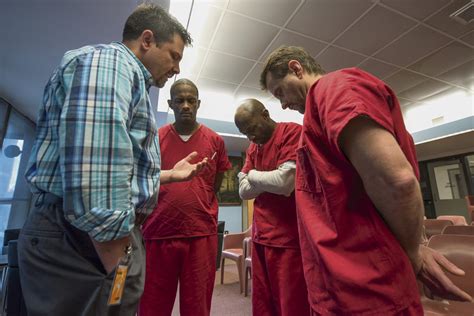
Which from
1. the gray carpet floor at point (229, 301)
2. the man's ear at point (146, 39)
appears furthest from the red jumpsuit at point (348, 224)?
the gray carpet floor at point (229, 301)

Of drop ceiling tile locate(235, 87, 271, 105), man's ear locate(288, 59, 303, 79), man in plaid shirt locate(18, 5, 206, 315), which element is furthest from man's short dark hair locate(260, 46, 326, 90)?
drop ceiling tile locate(235, 87, 271, 105)

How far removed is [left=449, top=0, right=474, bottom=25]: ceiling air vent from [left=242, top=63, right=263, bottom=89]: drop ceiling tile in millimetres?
2109

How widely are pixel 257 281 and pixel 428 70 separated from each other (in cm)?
412

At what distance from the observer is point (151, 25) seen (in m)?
0.82

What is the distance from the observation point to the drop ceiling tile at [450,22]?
2422 millimetres

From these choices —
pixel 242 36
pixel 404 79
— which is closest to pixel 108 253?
pixel 242 36

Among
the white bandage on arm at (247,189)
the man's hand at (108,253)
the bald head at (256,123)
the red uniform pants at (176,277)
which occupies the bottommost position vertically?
the red uniform pants at (176,277)

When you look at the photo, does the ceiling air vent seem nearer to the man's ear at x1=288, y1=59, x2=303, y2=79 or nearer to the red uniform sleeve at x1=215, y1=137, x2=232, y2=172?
the man's ear at x1=288, y1=59, x2=303, y2=79

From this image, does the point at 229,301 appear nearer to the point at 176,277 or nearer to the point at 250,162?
the point at 176,277

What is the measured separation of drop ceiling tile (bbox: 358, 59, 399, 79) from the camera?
3330mm

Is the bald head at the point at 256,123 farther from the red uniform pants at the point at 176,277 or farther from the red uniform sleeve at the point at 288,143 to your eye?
the red uniform pants at the point at 176,277

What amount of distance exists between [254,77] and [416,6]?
2.00 metres

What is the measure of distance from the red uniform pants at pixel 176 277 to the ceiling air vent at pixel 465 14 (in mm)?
3341

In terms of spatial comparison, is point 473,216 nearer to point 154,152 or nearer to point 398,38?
point 398,38
